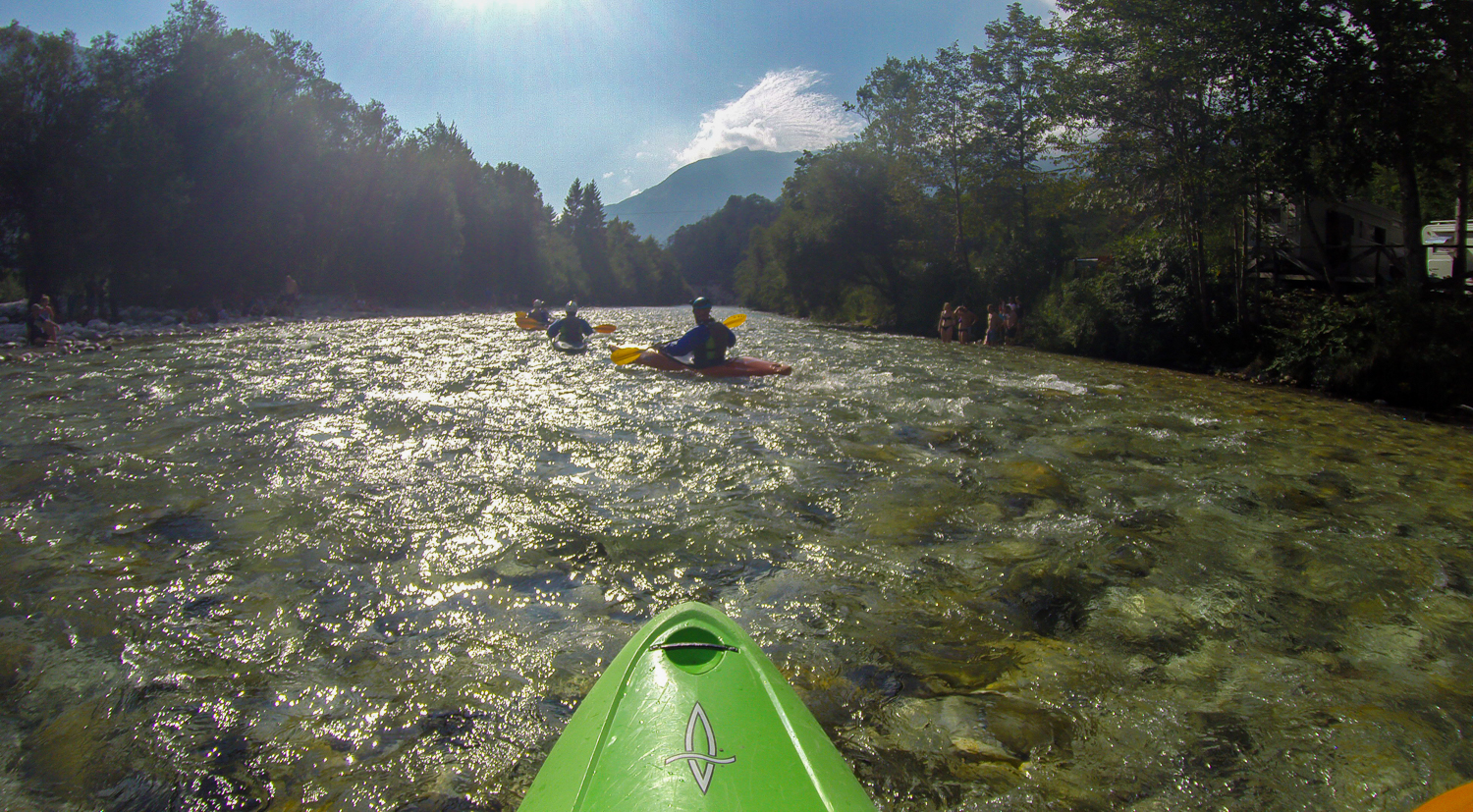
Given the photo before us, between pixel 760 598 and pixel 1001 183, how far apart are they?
25025mm

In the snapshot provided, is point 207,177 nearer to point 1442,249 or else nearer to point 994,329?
point 994,329

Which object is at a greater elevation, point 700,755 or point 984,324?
point 984,324

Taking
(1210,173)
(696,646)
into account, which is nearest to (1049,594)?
(696,646)

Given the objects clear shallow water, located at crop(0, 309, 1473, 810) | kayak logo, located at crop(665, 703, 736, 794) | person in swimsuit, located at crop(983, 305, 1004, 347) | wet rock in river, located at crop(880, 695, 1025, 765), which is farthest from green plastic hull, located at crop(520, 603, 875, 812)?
person in swimsuit, located at crop(983, 305, 1004, 347)

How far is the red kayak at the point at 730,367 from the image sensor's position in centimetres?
1201

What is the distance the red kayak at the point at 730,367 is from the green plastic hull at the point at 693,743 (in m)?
9.39

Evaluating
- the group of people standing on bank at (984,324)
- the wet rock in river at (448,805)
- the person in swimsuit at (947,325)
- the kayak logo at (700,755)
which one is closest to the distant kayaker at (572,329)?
the group of people standing on bank at (984,324)

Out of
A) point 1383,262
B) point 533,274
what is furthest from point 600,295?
point 1383,262

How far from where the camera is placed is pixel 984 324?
2602 centimetres

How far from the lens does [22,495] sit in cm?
548

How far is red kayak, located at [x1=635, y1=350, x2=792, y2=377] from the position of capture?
473 inches

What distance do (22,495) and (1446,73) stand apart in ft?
58.9

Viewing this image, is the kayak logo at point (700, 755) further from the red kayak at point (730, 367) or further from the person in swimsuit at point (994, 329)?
the person in swimsuit at point (994, 329)

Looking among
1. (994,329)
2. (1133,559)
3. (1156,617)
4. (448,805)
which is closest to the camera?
(448,805)
